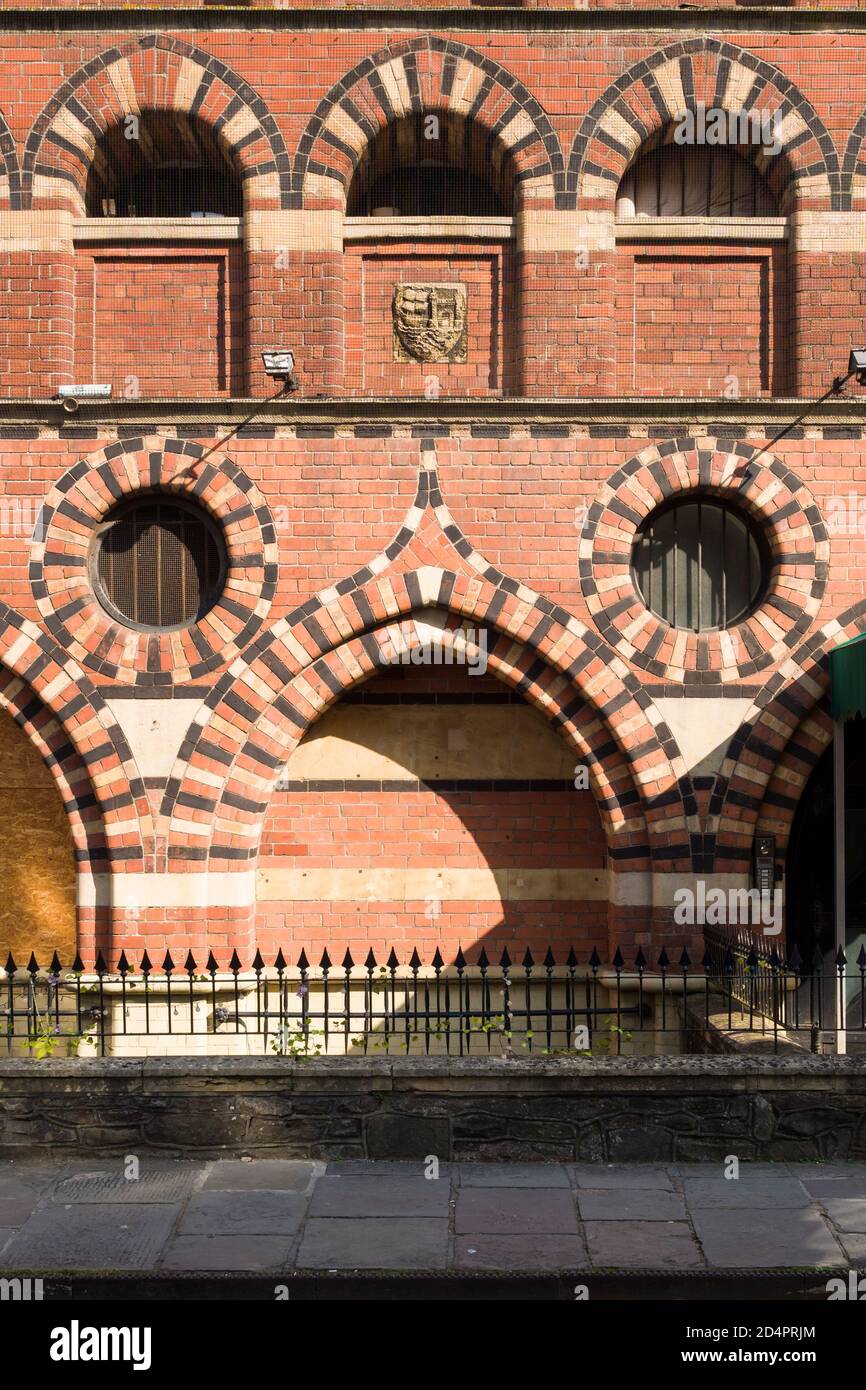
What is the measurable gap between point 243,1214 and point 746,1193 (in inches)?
111

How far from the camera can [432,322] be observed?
37.6ft

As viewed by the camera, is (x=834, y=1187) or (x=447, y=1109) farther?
(x=447, y=1109)

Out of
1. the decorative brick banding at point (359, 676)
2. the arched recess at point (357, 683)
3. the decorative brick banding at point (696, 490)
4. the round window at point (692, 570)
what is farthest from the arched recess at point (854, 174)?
the arched recess at point (357, 683)

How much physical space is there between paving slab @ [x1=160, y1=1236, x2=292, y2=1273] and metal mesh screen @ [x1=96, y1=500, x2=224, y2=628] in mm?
6237

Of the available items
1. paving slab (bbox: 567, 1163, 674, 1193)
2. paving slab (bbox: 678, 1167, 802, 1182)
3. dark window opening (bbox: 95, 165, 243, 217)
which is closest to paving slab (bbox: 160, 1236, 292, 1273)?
paving slab (bbox: 567, 1163, 674, 1193)

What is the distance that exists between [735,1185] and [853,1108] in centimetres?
94

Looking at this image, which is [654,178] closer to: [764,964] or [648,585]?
[648,585]

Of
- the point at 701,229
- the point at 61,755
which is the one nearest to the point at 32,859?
the point at 61,755

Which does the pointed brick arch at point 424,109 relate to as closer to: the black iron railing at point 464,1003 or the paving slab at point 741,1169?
the black iron railing at point 464,1003

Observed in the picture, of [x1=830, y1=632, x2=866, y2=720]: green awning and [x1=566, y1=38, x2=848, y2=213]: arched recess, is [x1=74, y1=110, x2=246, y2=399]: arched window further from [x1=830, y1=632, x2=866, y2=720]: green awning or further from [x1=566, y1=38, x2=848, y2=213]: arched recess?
[x1=830, y1=632, x2=866, y2=720]: green awning

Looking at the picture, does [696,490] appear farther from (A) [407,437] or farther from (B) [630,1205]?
(B) [630,1205]

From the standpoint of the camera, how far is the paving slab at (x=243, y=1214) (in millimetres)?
6540

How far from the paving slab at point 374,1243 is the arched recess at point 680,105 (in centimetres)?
880

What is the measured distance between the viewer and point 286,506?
11.2 m
